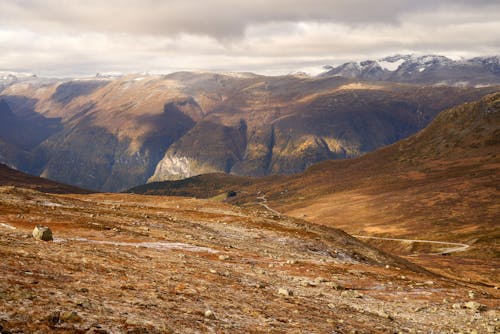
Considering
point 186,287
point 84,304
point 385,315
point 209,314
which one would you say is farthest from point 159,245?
point 84,304

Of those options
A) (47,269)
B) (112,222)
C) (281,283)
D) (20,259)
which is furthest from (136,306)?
(112,222)

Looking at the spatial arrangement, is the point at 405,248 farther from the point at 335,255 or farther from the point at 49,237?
the point at 49,237

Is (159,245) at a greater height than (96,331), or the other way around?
(96,331)

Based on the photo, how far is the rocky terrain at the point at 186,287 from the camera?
56.4 ft

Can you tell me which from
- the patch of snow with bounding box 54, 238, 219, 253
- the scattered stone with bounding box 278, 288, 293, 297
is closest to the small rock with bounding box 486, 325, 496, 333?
the scattered stone with bounding box 278, 288, 293, 297

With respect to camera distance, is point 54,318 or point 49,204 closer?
point 54,318

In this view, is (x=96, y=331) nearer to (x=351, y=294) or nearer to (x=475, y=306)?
(x=351, y=294)

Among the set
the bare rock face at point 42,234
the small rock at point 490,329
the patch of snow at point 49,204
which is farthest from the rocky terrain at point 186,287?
the patch of snow at point 49,204

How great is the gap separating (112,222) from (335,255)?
22757 mm

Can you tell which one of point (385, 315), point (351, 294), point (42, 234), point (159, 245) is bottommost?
point (351, 294)

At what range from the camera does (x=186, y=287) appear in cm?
2384

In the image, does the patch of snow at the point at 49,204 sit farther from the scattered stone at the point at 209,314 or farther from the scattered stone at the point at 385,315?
the scattered stone at the point at 385,315

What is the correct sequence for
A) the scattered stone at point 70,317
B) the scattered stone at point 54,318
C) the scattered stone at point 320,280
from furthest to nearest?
the scattered stone at point 320,280 → the scattered stone at point 70,317 → the scattered stone at point 54,318

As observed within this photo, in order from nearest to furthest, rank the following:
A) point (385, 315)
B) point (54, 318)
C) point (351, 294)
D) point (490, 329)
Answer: point (54, 318) → point (490, 329) → point (385, 315) → point (351, 294)
